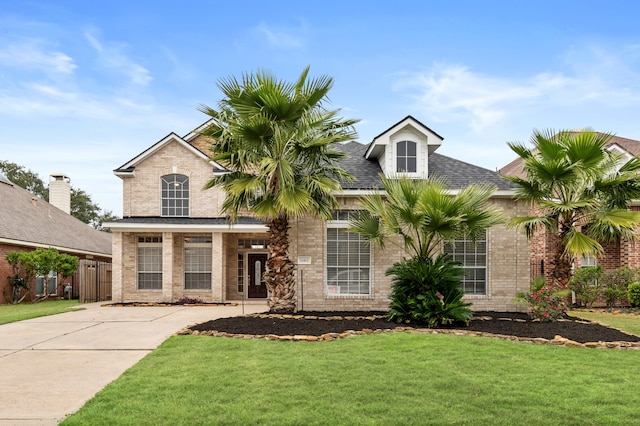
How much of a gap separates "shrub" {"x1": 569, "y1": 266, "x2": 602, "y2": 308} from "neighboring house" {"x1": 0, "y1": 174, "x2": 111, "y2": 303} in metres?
23.2

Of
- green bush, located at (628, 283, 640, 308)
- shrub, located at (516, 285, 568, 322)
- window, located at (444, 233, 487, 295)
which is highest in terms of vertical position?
window, located at (444, 233, 487, 295)

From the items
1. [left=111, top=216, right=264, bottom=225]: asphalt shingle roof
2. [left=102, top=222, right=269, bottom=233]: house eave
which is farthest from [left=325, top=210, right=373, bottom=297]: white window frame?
[left=111, top=216, right=264, bottom=225]: asphalt shingle roof

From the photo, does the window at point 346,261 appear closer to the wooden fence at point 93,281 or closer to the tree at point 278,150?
the tree at point 278,150

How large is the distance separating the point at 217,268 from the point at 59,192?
19760 mm

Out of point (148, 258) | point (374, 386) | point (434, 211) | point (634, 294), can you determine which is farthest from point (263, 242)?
point (374, 386)

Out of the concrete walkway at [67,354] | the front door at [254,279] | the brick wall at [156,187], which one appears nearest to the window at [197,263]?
the brick wall at [156,187]

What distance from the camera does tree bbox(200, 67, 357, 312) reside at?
1264 cm

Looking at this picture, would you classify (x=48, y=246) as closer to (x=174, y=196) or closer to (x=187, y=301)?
(x=174, y=196)

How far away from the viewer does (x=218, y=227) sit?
19172 millimetres

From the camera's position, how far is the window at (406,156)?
1557cm

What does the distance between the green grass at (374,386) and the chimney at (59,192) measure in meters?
28.2

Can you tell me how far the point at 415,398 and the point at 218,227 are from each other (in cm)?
1429

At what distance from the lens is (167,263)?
1942cm

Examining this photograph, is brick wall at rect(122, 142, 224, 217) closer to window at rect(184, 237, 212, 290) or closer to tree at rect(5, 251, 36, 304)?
window at rect(184, 237, 212, 290)
